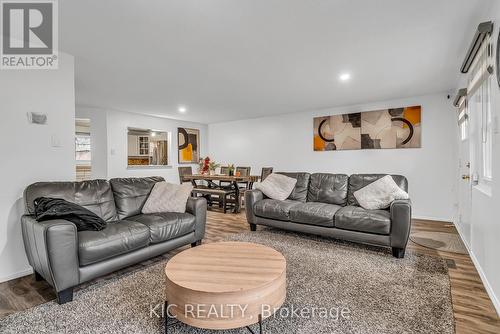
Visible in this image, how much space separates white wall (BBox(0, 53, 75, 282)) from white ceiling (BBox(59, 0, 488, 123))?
513 millimetres

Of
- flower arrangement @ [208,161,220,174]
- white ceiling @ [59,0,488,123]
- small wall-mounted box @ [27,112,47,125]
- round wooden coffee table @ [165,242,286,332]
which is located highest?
white ceiling @ [59,0,488,123]

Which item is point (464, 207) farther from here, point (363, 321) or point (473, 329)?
point (363, 321)

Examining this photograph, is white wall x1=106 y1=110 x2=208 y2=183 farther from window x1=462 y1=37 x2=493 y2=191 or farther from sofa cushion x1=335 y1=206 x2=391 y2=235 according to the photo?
window x1=462 y1=37 x2=493 y2=191

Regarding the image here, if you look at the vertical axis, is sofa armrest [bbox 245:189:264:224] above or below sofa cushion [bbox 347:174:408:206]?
below

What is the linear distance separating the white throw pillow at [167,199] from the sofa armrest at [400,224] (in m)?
2.41

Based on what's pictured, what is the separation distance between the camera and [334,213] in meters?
3.32

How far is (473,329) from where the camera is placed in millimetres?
1665

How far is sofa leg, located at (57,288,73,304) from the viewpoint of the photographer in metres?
1.97

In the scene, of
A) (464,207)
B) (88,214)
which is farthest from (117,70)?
(464,207)

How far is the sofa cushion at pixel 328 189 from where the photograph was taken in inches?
151

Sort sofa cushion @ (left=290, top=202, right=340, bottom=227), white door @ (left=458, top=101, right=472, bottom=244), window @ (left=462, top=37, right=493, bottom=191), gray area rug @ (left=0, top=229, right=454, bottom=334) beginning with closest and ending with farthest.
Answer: gray area rug @ (left=0, top=229, right=454, bottom=334)
window @ (left=462, top=37, right=493, bottom=191)
white door @ (left=458, top=101, right=472, bottom=244)
sofa cushion @ (left=290, top=202, right=340, bottom=227)

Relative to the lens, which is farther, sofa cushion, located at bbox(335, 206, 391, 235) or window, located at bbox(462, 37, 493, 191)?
sofa cushion, located at bbox(335, 206, 391, 235)

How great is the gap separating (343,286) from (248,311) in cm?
115

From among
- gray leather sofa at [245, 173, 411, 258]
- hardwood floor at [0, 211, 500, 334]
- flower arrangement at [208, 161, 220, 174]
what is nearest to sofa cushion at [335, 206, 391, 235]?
gray leather sofa at [245, 173, 411, 258]
